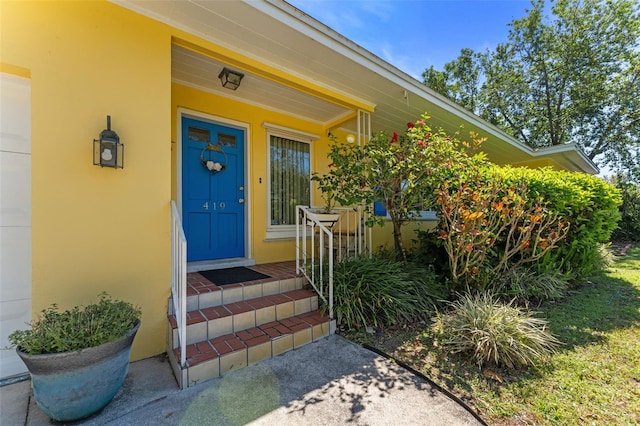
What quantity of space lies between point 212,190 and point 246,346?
233cm

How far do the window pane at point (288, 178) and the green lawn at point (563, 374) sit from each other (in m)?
2.44

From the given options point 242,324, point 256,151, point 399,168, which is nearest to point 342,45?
point 399,168

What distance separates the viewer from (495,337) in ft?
7.47

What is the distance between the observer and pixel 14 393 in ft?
6.28

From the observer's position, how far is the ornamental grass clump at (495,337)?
2.21 m

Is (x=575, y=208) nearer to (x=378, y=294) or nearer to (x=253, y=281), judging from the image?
(x=378, y=294)

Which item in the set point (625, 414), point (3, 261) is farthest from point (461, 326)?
point (3, 261)

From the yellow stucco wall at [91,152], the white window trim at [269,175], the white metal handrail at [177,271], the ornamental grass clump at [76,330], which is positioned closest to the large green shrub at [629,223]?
the white window trim at [269,175]

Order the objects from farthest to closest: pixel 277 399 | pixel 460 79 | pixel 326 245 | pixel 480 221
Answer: pixel 460 79, pixel 326 245, pixel 480 221, pixel 277 399

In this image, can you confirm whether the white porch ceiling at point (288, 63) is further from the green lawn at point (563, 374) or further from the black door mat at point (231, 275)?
Result: the green lawn at point (563, 374)

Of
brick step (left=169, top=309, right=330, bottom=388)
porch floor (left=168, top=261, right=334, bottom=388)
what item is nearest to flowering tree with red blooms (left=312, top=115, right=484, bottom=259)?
porch floor (left=168, top=261, right=334, bottom=388)

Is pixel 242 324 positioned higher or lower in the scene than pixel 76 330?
lower

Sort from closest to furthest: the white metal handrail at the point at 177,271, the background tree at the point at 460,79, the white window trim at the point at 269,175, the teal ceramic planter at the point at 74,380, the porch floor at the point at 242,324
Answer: the teal ceramic planter at the point at 74,380 → the white metal handrail at the point at 177,271 → the porch floor at the point at 242,324 → the white window trim at the point at 269,175 → the background tree at the point at 460,79

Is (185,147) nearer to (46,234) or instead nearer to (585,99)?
(46,234)
